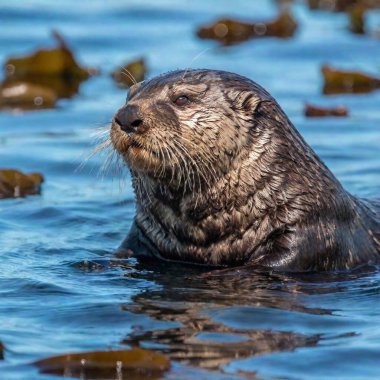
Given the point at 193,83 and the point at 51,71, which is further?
the point at 51,71

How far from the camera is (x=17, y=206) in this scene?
8.92 meters

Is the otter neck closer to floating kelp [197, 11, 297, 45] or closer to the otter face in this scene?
the otter face

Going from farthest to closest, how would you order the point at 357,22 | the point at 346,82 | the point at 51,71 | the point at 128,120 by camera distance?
the point at 357,22 < the point at 51,71 < the point at 346,82 < the point at 128,120

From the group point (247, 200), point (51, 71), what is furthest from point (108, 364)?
point (51, 71)

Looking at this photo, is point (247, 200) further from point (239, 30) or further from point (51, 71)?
point (239, 30)

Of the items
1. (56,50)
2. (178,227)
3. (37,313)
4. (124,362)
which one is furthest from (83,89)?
(124,362)

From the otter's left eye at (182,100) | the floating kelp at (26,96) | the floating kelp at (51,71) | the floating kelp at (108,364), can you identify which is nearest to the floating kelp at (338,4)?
the floating kelp at (51,71)

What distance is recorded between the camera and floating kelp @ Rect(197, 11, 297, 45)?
51.8ft

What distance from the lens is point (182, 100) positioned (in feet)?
23.0

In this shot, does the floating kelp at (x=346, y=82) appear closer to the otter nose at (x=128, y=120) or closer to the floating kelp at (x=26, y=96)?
the floating kelp at (x=26, y=96)

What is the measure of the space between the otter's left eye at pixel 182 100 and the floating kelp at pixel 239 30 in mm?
8809

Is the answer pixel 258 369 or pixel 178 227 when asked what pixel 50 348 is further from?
pixel 178 227

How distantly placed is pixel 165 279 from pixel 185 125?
882mm

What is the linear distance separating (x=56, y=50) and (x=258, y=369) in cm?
843
